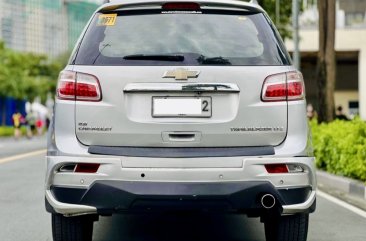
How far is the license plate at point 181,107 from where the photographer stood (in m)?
4.38

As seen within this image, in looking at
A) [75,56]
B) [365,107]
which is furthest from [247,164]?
[365,107]

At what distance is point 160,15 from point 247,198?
1.33 meters

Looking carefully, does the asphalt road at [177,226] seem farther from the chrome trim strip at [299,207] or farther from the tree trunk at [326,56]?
the tree trunk at [326,56]

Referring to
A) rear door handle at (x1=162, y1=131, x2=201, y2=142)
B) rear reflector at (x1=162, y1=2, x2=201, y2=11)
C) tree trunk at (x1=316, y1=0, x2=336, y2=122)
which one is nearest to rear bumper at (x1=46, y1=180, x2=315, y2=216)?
rear door handle at (x1=162, y1=131, x2=201, y2=142)

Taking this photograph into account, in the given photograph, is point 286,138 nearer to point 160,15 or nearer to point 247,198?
point 247,198

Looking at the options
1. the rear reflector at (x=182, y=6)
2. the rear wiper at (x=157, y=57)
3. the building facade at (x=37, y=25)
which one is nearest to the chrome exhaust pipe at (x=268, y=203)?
the rear wiper at (x=157, y=57)

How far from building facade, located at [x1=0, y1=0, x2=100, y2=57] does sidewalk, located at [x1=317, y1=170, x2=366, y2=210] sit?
153254 millimetres

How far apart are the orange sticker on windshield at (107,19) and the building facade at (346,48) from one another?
4025 cm

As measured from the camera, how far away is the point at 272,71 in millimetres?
4512

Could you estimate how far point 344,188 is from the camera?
9430 mm

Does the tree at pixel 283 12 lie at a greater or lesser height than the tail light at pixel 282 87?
greater

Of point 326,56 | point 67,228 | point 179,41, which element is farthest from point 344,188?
point 326,56

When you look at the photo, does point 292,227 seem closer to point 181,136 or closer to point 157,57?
point 181,136

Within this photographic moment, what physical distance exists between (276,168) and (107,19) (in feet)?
4.85
